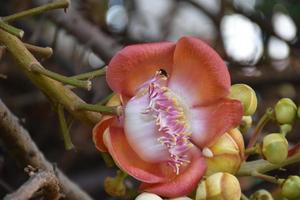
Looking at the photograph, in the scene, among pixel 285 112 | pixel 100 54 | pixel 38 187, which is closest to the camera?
pixel 38 187

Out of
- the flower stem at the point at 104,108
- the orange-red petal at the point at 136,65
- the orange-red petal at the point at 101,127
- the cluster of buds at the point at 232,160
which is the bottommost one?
the cluster of buds at the point at 232,160

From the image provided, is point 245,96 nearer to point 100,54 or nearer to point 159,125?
point 159,125

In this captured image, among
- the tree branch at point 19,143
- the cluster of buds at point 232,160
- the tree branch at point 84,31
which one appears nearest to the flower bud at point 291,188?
the cluster of buds at point 232,160

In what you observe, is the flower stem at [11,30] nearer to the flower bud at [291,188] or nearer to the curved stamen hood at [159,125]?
the curved stamen hood at [159,125]

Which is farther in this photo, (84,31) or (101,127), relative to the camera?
(84,31)

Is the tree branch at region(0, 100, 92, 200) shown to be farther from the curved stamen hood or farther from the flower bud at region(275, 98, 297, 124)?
the flower bud at region(275, 98, 297, 124)

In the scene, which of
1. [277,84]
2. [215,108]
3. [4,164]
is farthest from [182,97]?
[277,84]

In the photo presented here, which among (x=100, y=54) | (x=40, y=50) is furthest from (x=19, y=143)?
(x=100, y=54)

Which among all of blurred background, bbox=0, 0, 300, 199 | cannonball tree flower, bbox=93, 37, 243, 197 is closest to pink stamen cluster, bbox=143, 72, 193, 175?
cannonball tree flower, bbox=93, 37, 243, 197
